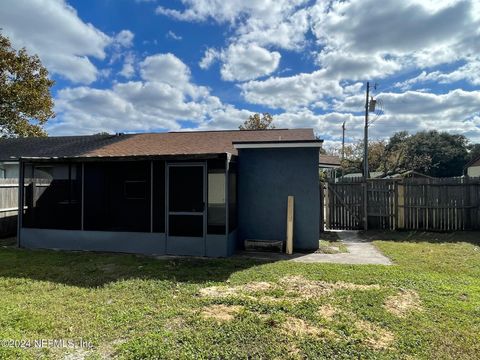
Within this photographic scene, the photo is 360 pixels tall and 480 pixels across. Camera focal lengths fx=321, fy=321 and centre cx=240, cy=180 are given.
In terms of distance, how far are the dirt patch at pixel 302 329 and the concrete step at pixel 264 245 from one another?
419 cm

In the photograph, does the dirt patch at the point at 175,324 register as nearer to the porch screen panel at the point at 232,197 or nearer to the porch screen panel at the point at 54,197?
the porch screen panel at the point at 232,197

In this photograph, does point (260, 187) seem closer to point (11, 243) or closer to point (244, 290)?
point (244, 290)

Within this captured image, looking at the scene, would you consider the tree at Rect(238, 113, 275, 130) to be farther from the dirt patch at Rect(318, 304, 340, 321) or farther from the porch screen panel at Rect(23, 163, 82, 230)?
the dirt patch at Rect(318, 304, 340, 321)

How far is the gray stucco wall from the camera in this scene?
8.48 meters

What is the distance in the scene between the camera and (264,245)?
27.2 ft

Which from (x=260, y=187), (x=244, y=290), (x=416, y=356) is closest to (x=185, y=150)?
(x=260, y=187)

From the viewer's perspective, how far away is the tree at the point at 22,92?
1941 centimetres

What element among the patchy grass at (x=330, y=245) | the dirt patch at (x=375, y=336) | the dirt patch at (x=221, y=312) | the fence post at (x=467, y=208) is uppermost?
the fence post at (x=467, y=208)

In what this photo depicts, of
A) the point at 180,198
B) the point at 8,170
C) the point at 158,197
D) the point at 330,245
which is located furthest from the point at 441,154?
the point at 8,170

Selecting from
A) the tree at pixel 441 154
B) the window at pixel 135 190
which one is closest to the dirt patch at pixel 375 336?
the window at pixel 135 190

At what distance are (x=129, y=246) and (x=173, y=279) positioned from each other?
2.94m

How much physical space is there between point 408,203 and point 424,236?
1369 millimetres

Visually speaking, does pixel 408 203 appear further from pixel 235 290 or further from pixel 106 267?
pixel 106 267

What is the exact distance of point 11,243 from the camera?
9273 millimetres
